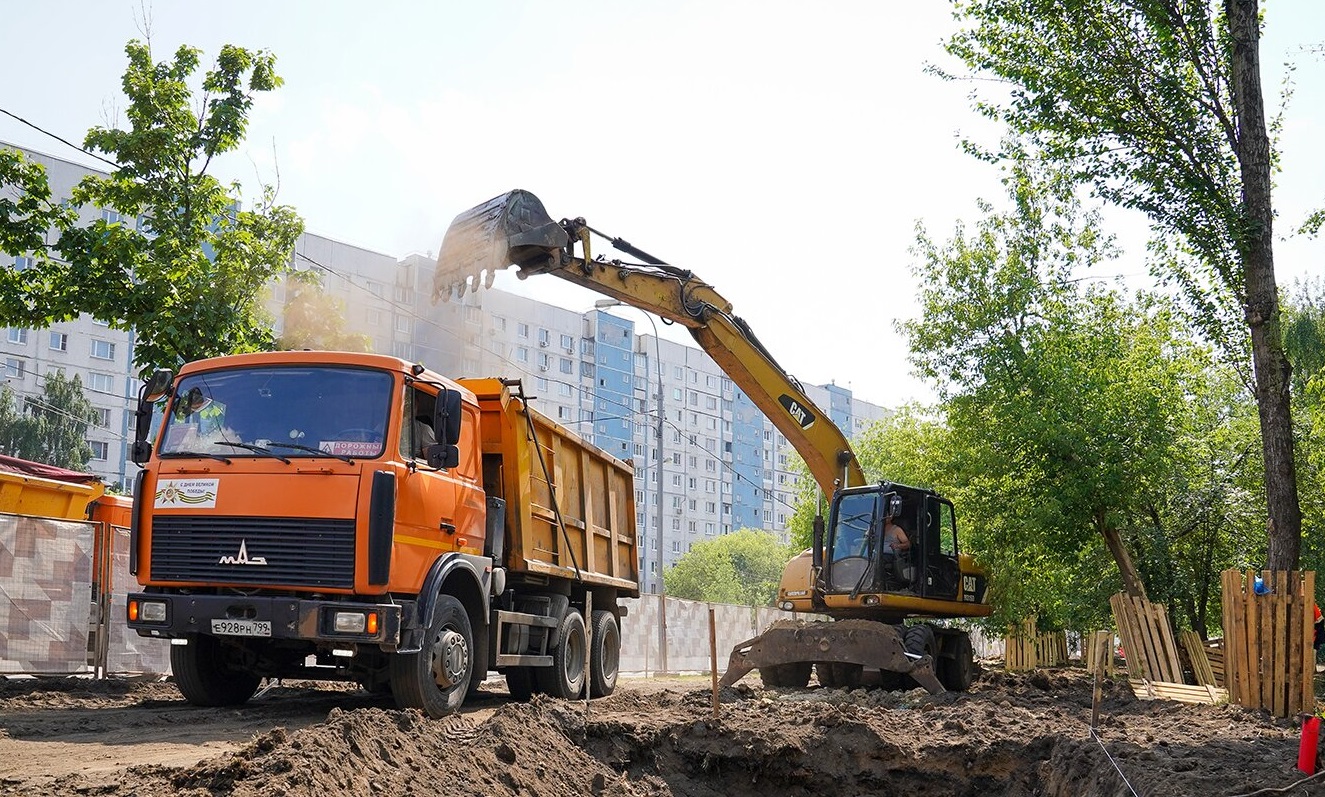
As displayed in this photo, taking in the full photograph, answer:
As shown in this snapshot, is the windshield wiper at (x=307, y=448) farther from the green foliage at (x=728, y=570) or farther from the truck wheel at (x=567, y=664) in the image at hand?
the green foliage at (x=728, y=570)

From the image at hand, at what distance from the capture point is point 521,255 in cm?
1383

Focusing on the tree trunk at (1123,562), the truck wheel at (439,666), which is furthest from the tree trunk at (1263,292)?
the truck wheel at (439,666)

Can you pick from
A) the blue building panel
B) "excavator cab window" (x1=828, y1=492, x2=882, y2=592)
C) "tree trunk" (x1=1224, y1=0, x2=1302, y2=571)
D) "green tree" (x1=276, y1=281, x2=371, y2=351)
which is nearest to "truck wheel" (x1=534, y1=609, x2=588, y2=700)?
"excavator cab window" (x1=828, y1=492, x2=882, y2=592)

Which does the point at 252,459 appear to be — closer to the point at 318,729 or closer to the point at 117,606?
the point at 318,729

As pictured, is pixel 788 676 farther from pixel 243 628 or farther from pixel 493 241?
pixel 243 628

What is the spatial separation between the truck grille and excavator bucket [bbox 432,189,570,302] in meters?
4.79

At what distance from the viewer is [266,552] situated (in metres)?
9.30

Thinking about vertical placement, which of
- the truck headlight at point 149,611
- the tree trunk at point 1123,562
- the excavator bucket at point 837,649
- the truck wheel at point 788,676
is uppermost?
the tree trunk at point 1123,562

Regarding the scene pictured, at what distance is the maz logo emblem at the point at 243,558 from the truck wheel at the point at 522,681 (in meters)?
4.17

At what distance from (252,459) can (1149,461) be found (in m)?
15.6

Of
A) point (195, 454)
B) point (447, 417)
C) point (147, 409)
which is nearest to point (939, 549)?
point (447, 417)

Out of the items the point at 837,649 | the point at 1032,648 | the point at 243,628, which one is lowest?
the point at 1032,648

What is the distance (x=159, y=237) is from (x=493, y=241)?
424 cm

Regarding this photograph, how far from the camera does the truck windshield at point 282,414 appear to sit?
955 cm
